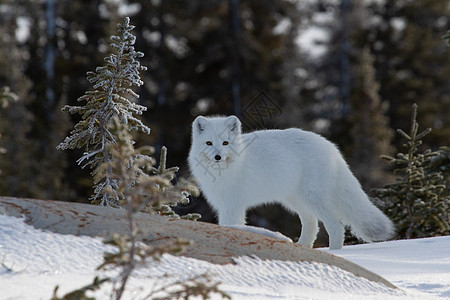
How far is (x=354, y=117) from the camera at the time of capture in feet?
70.1

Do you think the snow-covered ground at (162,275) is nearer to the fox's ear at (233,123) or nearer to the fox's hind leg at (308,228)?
the fox's ear at (233,123)

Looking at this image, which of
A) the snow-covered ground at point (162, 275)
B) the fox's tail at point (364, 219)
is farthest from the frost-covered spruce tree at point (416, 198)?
the snow-covered ground at point (162, 275)

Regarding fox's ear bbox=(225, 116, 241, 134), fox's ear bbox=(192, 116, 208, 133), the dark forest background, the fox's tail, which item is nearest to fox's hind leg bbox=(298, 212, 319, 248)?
the fox's tail

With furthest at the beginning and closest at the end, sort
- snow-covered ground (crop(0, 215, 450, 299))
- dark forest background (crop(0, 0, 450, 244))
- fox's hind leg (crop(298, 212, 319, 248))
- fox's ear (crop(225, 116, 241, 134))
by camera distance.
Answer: dark forest background (crop(0, 0, 450, 244)), fox's hind leg (crop(298, 212, 319, 248)), fox's ear (crop(225, 116, 241, 134)), snow-covered ground (crop(0, 215, 450, 299))

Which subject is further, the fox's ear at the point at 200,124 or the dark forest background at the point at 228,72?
the dark forest background at the point at 228,72

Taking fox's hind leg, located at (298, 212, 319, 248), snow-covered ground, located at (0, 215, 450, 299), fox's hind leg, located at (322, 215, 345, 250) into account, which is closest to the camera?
snow-covered ground, located at (0, 215, 450, 299)

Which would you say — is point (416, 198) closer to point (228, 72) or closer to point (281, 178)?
point (281, 178)

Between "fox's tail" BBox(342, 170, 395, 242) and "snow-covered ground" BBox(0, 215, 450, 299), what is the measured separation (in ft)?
8.52

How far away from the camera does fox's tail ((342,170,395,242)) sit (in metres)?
7.29

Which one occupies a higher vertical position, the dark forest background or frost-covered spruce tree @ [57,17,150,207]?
the dark forest background

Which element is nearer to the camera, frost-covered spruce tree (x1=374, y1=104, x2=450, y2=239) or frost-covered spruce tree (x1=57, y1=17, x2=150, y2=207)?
frost-covered spruce tree (x1=57, y1=17, x2=150, y2=207)

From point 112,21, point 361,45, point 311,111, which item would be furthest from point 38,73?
point 361,45

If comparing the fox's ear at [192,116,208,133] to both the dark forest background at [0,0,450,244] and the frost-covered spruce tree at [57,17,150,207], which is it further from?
the dark forest background at [0,0,450,244]

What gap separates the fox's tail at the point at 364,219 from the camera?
287 inches
